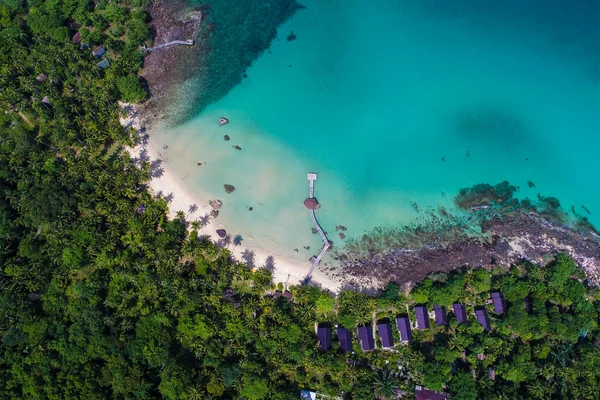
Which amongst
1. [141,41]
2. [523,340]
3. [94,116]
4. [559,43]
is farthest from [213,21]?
[523,340]

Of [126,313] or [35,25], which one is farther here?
[35,25]

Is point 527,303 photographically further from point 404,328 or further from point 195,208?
point 195,208

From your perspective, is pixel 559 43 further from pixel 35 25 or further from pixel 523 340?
pixel 35 25

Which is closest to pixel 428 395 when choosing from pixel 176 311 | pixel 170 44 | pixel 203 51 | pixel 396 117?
pixel 176 311

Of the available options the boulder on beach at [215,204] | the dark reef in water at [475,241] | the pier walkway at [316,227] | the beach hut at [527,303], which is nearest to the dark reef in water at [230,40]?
the boulder on beach at [215,204]

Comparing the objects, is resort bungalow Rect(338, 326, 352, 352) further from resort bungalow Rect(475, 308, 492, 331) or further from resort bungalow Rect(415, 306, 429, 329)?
resort bungalow Rect(475, 308, 492, 331)

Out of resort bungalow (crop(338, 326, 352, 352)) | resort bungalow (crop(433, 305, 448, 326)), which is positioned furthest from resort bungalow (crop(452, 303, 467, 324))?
resort bungalow (crop(338, 326, 352, 352))

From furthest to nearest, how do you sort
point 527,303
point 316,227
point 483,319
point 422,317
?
1. point 316,227
2. point 527,303
3. point 483,319
4. point 422,317
